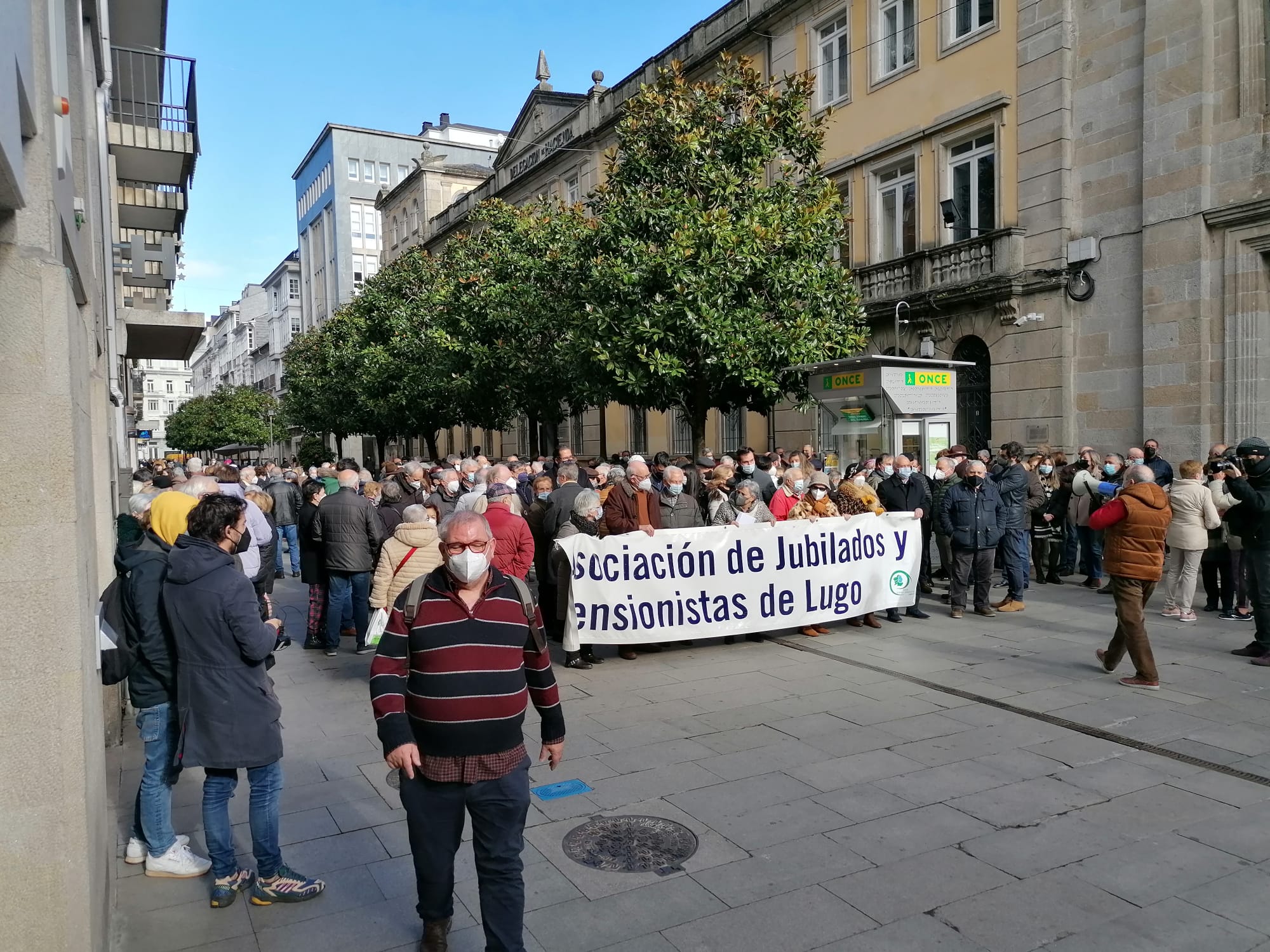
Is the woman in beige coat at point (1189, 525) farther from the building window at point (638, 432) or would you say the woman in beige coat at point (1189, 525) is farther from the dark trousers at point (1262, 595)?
the building window at point (638, 432)

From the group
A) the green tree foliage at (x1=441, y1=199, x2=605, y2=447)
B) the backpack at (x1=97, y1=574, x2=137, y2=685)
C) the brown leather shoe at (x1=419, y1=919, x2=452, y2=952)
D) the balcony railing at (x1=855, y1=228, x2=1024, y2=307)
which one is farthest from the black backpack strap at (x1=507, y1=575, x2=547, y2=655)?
the green tree foliage at (x1=441, y1=199, x2=605, y2=447)

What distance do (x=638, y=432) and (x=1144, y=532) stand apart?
21831 millimetres

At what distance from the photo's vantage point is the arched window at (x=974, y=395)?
18062 mm

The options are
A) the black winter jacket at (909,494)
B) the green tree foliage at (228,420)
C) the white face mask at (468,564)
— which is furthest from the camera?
the green tree foliage at (228,420)

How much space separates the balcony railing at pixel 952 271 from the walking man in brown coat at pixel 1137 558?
10.3m

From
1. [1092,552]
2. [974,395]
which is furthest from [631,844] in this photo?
[974,395]

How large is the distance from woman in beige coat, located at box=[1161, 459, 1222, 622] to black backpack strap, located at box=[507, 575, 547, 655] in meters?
8.44

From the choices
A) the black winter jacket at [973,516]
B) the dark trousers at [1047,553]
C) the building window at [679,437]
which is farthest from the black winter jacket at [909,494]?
the building window at [679,437]

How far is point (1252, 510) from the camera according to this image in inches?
323

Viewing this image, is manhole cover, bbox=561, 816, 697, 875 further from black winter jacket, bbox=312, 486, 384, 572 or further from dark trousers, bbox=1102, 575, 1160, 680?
black winter jacket, bbox=312, 486, 384, 572

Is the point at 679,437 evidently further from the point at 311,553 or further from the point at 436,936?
the point at 436,936

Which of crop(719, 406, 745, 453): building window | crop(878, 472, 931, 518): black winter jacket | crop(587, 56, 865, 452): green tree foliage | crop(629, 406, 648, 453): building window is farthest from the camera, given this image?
crop(629, 406, 648, 453): building window

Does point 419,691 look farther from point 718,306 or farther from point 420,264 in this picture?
point 420,264

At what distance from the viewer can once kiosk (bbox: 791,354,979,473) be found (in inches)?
532
